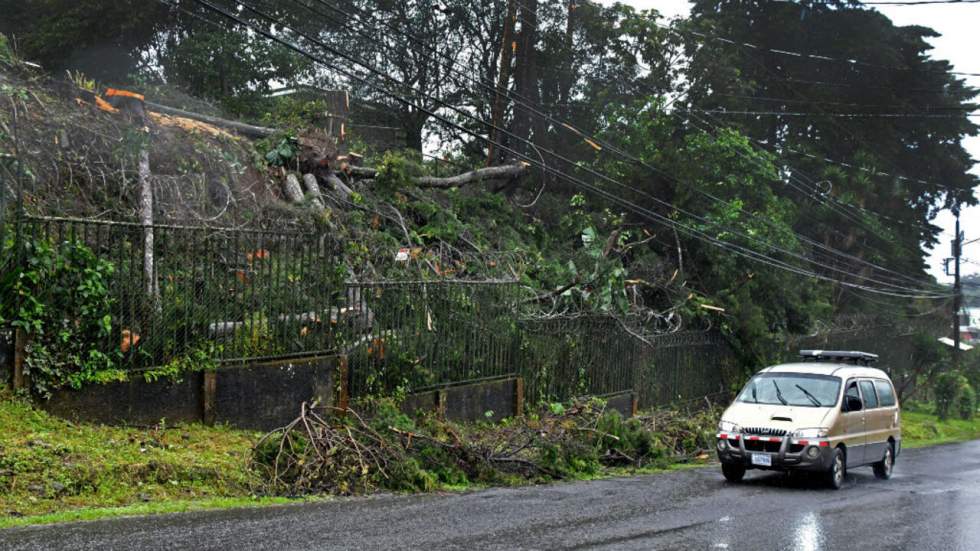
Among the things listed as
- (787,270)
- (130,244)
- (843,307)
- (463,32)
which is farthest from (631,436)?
(843,307)

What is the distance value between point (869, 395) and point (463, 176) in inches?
428

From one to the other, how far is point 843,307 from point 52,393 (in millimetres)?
33247

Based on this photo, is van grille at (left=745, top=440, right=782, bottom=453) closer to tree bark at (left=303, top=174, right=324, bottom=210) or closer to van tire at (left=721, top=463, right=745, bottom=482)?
van tire at (left=721, top=463, right=745, bottom=482)

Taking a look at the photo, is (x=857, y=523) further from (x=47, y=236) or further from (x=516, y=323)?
(x=47, y=236)

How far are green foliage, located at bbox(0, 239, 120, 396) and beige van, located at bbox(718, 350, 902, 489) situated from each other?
845cm

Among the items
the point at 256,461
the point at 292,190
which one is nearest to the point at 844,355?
the point at 292,190

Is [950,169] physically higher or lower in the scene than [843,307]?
higher

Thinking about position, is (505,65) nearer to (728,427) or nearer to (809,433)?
(728,427)

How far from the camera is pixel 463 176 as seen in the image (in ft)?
72.7

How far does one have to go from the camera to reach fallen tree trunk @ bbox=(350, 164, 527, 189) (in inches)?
767

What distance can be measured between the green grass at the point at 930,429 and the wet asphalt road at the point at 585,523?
1524cm

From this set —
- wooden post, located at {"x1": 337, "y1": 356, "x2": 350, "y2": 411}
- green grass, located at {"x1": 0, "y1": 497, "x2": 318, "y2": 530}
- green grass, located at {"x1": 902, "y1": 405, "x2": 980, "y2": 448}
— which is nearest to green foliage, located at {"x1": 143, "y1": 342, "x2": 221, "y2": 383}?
wooden post, located at {"x1": 337, "y1": 356, "x2": 350, "y2": 411}

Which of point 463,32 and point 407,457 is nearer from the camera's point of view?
point 407,457

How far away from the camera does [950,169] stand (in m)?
37.1
